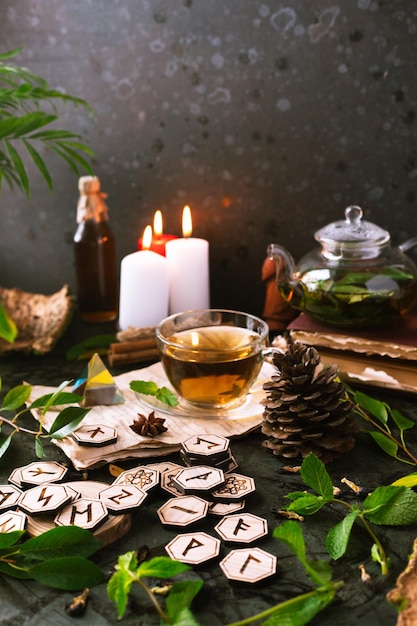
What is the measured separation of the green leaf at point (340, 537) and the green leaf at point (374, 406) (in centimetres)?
25

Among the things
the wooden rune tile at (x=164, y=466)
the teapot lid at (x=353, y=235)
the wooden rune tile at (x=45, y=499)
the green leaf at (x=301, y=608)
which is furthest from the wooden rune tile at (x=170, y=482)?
the teapot lid at (x=353, y=235)

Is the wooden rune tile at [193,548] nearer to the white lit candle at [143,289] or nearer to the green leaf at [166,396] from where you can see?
the green leaf at [166,396]

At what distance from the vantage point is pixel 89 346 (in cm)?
127

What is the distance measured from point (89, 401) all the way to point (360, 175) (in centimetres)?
62

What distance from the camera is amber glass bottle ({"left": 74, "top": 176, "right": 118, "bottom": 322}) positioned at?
1.39m

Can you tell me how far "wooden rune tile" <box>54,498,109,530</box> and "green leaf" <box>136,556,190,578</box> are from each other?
0.10m

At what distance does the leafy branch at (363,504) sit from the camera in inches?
28.5

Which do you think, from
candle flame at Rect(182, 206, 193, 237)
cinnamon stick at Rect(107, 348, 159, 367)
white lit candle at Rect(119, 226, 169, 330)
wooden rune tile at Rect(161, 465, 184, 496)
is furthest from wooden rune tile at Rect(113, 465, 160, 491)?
candle flame at Rect(182, 206, 193, 237)

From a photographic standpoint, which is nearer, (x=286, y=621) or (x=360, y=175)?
(x=286, y=621)

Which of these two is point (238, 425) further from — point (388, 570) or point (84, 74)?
point (84, 74)

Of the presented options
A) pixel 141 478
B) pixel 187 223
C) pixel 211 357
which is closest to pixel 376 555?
pixel 141 478

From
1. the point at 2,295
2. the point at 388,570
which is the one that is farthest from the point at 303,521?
the point at 2,295

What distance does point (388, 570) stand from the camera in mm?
684

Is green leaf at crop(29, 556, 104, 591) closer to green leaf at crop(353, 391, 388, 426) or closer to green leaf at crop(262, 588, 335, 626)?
green leaf at crop(262, 588, 335, 626)
